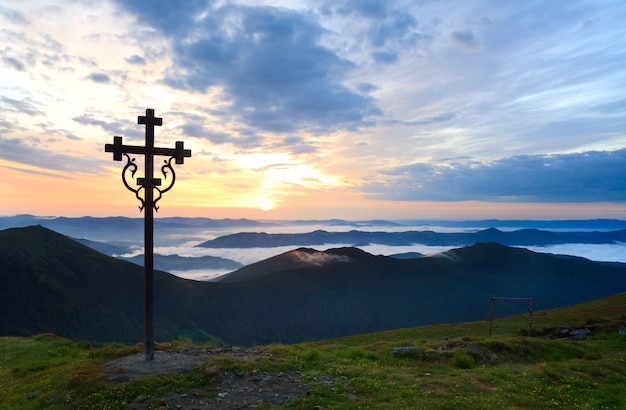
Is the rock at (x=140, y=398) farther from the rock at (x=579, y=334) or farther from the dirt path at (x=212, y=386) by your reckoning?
the rock at (x=579, y=334)

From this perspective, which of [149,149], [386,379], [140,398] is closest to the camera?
[140,398]

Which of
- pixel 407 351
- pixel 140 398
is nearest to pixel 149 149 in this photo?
pixel 140 398

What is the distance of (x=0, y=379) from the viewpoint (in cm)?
1736

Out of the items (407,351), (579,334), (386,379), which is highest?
(386,379)

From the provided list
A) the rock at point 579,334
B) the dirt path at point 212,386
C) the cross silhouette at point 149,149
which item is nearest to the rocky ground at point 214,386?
the dirt path at point 212,386

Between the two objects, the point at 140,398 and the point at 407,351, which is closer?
the point at 140,398

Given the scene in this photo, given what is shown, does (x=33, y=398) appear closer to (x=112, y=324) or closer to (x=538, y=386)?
(x=538, y=386)

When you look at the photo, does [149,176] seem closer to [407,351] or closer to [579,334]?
[407,351]

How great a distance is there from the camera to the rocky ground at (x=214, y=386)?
39.0 feet

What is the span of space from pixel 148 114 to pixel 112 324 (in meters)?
218

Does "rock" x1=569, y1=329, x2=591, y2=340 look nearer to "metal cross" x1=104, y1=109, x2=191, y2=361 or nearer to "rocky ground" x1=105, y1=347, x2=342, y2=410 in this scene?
"rocky ground" x1=105, y1=347, x2=342, y2=410

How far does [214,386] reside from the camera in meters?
13.1

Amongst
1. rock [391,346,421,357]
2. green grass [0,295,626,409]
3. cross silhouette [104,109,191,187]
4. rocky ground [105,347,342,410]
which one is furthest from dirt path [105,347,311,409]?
rock [391,346,421,357]

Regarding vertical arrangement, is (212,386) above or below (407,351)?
above
